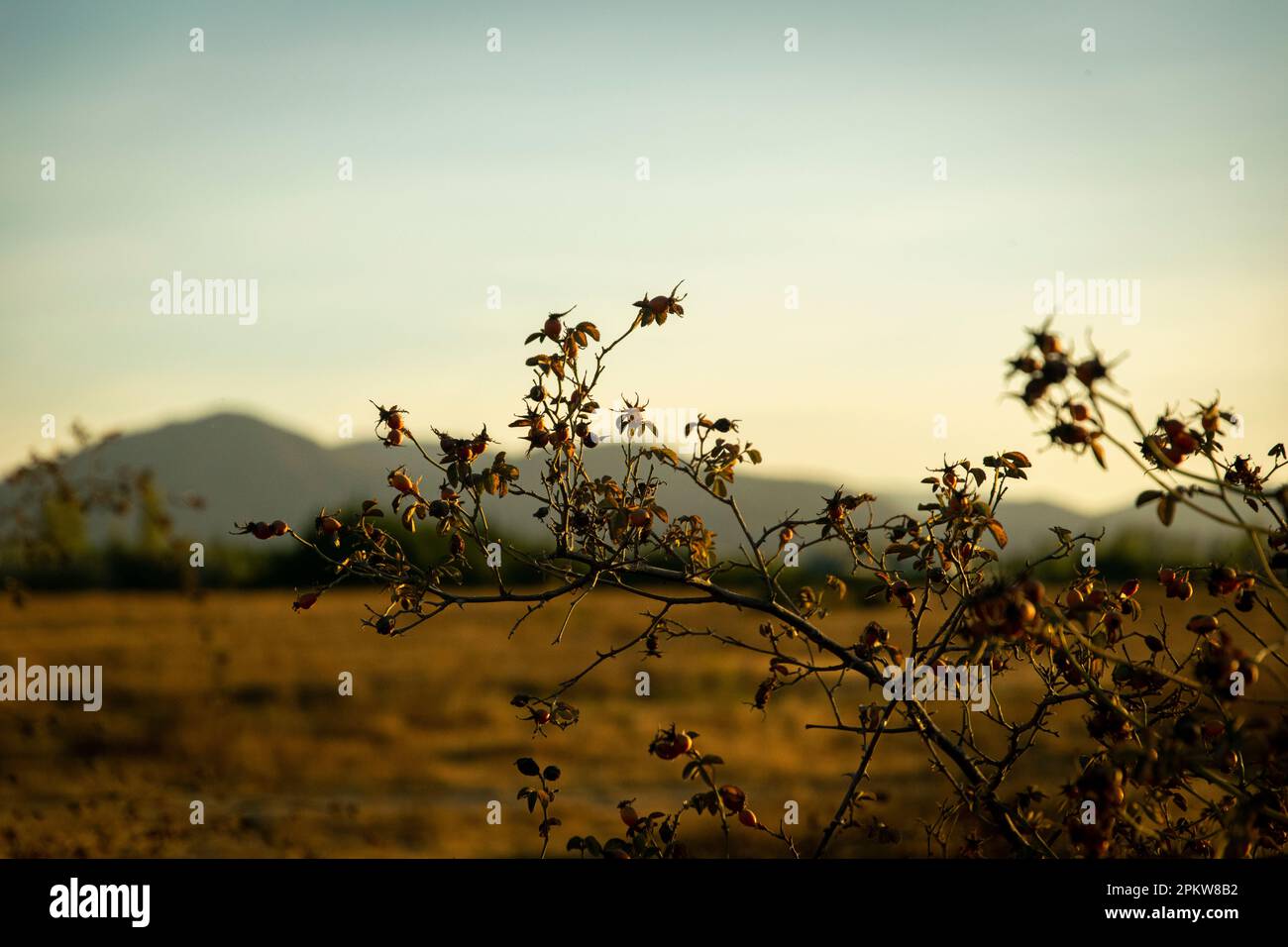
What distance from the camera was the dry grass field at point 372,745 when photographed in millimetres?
10125

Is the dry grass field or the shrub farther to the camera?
the dry grass field

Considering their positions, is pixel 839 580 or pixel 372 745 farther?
pixel 372 745

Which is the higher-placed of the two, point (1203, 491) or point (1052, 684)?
point (1203, 491)

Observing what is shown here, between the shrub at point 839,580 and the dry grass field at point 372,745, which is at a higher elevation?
the shrub at point 839,580

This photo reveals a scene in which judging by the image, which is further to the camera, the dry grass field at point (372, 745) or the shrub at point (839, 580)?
the dry grass field at point (372, 745)

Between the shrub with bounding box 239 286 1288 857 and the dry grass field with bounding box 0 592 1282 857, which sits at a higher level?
the shrub with bounding box 239 286 1288 857

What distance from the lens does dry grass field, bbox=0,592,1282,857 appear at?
10125 mm

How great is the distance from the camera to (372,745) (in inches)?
759

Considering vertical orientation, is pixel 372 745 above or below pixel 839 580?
below
